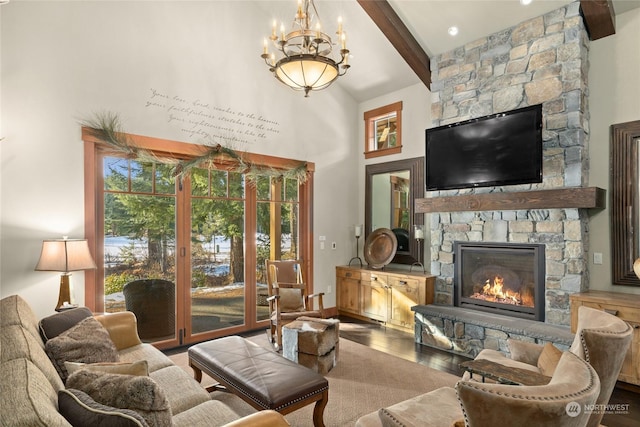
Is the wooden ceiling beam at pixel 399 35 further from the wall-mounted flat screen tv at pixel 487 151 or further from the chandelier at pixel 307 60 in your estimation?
the chandelier at pixel 307 60

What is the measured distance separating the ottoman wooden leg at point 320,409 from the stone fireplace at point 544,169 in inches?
88.9

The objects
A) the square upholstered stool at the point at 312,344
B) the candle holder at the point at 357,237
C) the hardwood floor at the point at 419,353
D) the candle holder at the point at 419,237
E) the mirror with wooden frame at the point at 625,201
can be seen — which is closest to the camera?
the hardwood floor at the point at 419,353

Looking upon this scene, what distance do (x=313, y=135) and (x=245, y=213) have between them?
67.6 inches

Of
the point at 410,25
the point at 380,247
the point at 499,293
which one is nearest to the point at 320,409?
the point at 499,293

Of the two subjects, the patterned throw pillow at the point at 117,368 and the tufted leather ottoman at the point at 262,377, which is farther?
the tufted leather ottoman at the point at 262,377

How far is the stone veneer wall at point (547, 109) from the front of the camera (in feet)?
12.2

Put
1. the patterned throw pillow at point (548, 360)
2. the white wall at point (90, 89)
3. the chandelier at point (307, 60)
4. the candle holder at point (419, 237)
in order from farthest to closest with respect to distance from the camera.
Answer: the candle holder at point (419, 237)
the white wall at point (90, 89)
the chandelier at point (307, 60)
the patterned throw pillow at point (548, 360)

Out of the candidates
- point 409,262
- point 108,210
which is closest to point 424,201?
point 409,262

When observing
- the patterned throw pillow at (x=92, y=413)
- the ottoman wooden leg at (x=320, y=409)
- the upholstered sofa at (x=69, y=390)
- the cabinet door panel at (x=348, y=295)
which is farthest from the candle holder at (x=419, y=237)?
the patterned throw pillow at (x=92, y=413)

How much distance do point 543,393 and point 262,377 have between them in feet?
5.69

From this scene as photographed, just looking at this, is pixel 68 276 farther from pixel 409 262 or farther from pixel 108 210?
pixel 409 262

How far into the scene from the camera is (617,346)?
1717 mm

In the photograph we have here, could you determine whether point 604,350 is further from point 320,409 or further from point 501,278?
point 501,278

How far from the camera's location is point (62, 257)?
321 cm
